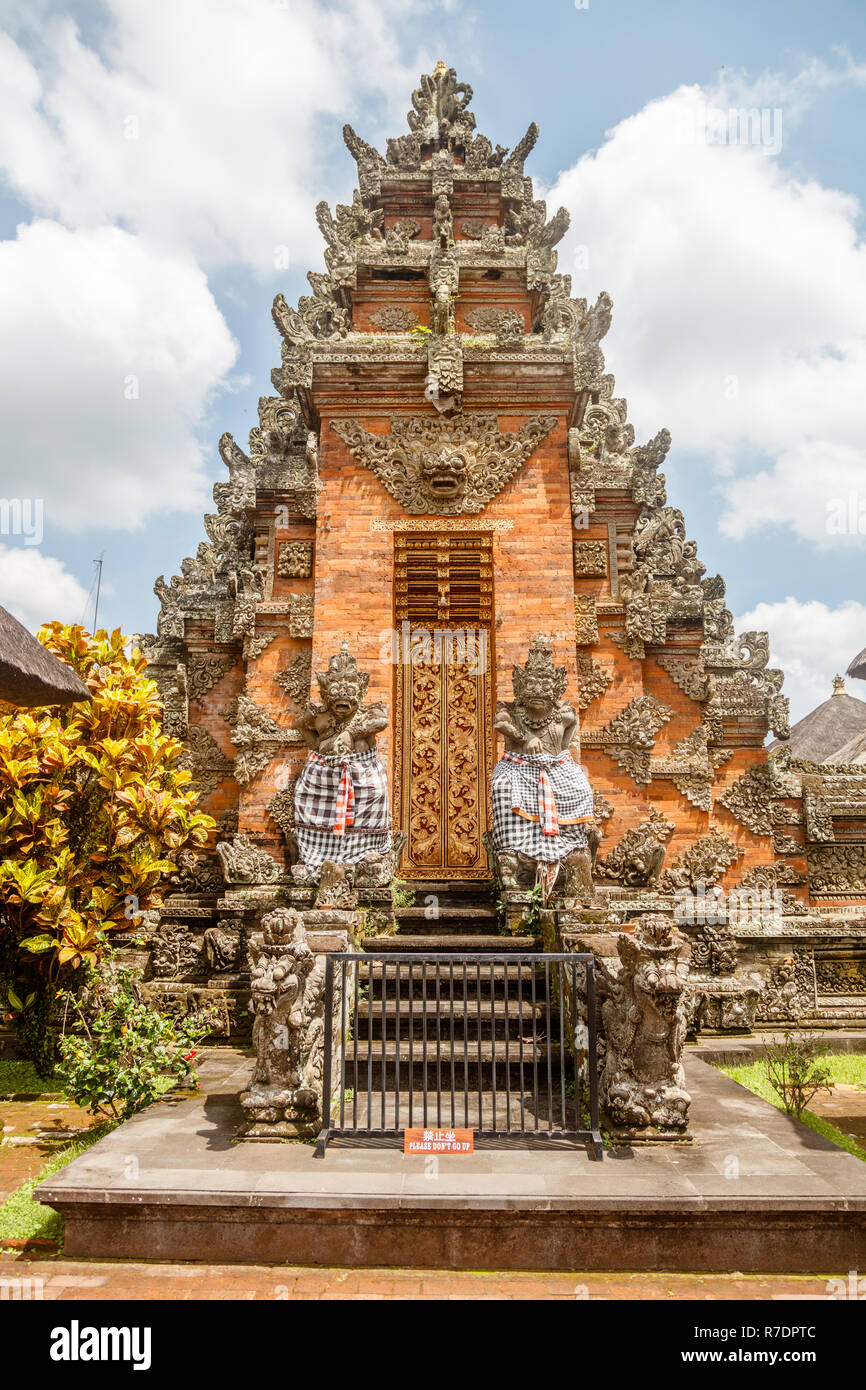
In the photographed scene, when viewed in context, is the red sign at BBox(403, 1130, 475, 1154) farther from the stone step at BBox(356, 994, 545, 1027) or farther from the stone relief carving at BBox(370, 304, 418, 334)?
the stone relief carving at BBox(370, 304, 418, 334)

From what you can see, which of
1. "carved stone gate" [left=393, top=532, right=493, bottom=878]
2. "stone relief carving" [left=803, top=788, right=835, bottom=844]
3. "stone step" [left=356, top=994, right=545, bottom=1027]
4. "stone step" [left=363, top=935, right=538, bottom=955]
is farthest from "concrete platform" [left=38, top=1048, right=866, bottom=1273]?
"stone relief carving" [left=803, top=788, right=835, bottom=844]

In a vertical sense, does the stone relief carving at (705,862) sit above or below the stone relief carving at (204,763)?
below

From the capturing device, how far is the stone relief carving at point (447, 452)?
36.4ft

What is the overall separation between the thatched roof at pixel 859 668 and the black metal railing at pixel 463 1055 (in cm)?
1040

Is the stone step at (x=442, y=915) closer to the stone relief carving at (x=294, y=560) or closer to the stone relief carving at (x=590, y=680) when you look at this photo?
the stone relief carving at (x=590, y=680)

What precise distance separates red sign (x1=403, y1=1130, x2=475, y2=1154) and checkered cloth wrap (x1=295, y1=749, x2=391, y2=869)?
434cm

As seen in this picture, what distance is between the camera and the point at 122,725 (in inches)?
372

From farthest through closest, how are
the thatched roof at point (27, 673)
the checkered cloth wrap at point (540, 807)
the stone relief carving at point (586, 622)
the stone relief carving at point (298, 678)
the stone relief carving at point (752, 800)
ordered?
the stone relief carving at point (586, 622), the stone relief carving at point (752, 800), the stone relief carving at point (298, 678), the checkered cloth wrap at point (540, 807), the thatched roof at point (27, 673)

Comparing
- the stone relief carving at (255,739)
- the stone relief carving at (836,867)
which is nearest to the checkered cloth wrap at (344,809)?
the stone relief carving at (255,739)

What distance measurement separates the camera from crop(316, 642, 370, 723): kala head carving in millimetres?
9453

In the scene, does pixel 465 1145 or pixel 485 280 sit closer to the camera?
pixel 465 1145

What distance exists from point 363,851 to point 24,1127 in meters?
3.76

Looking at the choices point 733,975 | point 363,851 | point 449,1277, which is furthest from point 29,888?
point 733,975
